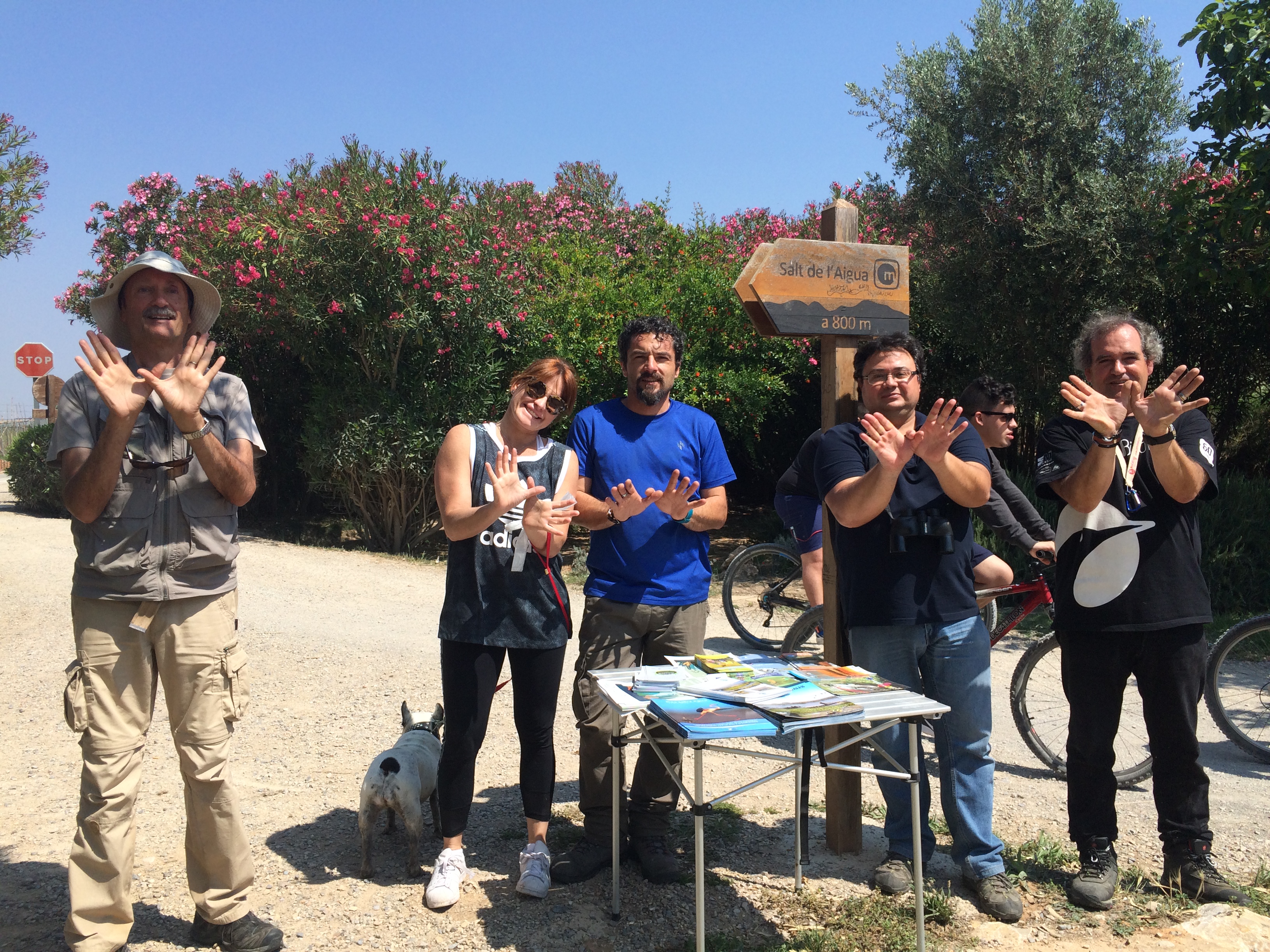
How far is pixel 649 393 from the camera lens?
353cm

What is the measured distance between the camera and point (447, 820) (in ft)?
10.8

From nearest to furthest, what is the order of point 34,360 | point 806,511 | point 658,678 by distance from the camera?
point 658,678
point 806,511
point 34,360

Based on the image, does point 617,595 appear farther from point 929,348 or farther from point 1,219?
point 929,348

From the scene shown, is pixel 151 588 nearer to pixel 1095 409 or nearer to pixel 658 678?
pixel 658 678

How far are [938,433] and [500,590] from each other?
61.4 inches

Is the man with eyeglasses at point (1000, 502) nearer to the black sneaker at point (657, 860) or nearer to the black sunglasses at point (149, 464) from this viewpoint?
the black sneaker at point (657, 860)

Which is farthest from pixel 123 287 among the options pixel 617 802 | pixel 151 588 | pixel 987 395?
pixel 987 395

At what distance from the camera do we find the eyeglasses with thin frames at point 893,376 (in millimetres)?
3273

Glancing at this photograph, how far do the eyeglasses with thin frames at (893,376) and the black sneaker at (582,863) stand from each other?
1.92 m

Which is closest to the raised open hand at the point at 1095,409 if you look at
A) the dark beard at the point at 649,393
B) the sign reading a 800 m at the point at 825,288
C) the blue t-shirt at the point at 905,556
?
the blue t-shirt at the point at 905,556

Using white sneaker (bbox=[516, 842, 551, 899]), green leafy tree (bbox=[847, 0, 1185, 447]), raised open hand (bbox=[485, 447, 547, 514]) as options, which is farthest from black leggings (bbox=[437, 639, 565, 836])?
green leafy tree (bbox=[847, 0, 1185, 447])

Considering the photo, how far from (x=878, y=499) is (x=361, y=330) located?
9535 millimetres

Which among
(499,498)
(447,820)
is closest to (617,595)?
(499,498)

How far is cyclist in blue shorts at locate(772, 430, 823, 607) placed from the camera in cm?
434
